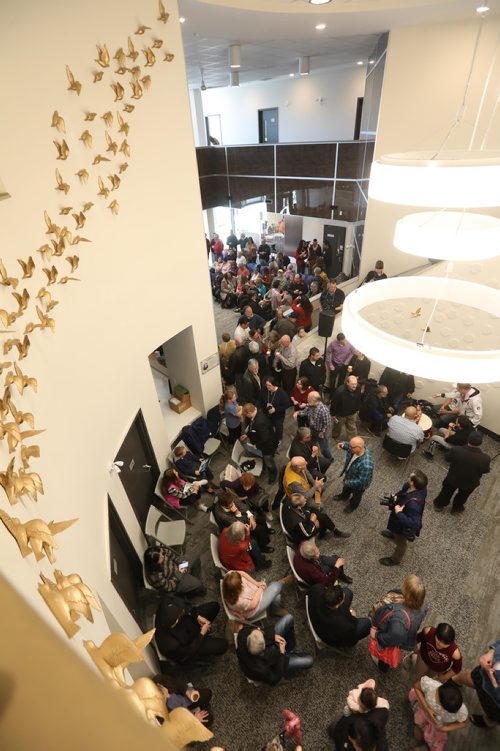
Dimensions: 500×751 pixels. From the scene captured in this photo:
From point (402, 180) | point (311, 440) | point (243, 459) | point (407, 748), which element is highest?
point (402, 180)

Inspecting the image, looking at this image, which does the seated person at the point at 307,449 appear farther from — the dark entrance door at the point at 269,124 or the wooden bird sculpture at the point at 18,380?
the dark entrance door at the point at 269,124

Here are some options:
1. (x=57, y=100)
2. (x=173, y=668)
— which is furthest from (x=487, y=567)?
(x=57, y=100)

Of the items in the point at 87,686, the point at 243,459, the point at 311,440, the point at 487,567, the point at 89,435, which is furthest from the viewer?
the point at 243,459

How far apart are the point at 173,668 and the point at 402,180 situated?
450 cm

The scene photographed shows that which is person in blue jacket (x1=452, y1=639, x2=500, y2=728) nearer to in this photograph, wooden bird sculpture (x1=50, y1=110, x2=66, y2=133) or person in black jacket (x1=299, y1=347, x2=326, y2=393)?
person in black jacket (x1=299, y1=347, x2=326, y2=393)

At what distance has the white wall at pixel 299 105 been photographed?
12.9 meters

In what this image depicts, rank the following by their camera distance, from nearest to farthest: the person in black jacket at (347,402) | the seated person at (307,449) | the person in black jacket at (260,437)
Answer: the seated person at (307,449) → the person in black jacket at (260,437) → the person in black jacket at (347,402)

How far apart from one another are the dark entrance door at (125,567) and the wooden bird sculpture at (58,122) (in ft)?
10.1

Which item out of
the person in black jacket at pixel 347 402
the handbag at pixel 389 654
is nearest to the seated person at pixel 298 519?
the handbag at pixel 389 654

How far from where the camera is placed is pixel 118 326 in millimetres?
4203

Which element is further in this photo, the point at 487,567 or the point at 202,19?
the point at 202,19

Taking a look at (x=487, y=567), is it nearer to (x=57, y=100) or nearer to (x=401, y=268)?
(x=57, y=100)

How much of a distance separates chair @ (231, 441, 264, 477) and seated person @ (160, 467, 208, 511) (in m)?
0.71

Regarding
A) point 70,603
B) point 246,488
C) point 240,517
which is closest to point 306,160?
point 246,488
